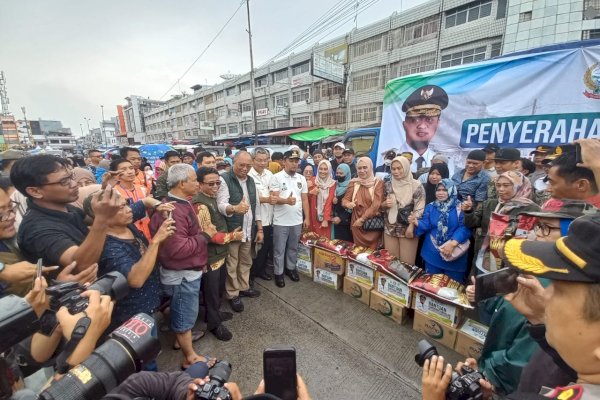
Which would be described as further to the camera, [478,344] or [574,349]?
[478,344]

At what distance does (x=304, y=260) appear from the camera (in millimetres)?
3844

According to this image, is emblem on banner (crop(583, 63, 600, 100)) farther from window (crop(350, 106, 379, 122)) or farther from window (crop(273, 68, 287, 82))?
window (crop(273, 68, 287, 82))

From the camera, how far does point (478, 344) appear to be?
7.32 ft

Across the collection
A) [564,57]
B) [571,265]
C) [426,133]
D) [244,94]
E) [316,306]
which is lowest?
[316,306]

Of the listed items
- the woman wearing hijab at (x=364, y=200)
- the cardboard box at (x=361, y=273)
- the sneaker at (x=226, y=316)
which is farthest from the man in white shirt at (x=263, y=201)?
the cardboard box at (x=361, y=273)

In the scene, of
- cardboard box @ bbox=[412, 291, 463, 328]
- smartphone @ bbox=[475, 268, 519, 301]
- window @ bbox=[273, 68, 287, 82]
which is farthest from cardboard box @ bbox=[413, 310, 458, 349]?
window @ bbox=[273, 68, 287, 82]

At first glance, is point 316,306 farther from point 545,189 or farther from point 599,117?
point 599,117

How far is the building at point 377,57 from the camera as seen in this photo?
1352cm

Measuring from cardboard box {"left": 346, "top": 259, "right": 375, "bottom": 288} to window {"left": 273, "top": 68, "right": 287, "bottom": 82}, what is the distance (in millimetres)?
28256

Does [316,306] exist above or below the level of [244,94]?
below

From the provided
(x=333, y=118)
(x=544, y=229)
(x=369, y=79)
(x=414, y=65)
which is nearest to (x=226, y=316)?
(x=544, y=229)

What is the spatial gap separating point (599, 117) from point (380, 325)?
3.51 metres

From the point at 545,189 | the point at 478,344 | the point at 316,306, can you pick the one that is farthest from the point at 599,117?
the point at 316,306

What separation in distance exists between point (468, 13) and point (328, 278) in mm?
18898
